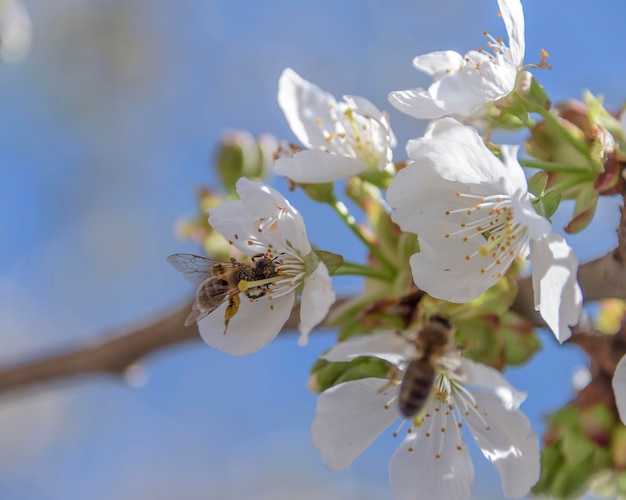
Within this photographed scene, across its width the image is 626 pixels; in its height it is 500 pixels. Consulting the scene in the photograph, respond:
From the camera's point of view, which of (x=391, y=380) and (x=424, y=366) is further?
(x=391, y=380)

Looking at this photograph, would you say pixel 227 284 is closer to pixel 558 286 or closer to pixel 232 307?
pixel 232 307

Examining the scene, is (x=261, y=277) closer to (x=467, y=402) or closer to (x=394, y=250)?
(x=394, y=250)

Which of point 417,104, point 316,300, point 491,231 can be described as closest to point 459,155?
point 417,104

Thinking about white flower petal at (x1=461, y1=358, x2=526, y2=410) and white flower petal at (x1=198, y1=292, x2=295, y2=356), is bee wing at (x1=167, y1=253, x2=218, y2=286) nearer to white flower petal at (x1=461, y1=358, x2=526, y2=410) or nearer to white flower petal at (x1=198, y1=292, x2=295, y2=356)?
white flower petal at (x1=198, y1=292, x2=295, y2=356)

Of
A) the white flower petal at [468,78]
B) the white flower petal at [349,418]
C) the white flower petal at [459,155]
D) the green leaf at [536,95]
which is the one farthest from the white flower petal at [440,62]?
the white flower petal at [349,418]

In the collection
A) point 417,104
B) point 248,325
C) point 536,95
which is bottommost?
point 248,325

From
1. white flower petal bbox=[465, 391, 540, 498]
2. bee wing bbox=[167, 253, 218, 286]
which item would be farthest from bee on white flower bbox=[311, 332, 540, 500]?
bee wing bbox=[167, 253, 218, 286]

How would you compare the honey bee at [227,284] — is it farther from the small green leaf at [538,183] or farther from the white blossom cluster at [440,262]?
the small green leaf at [538,183]
